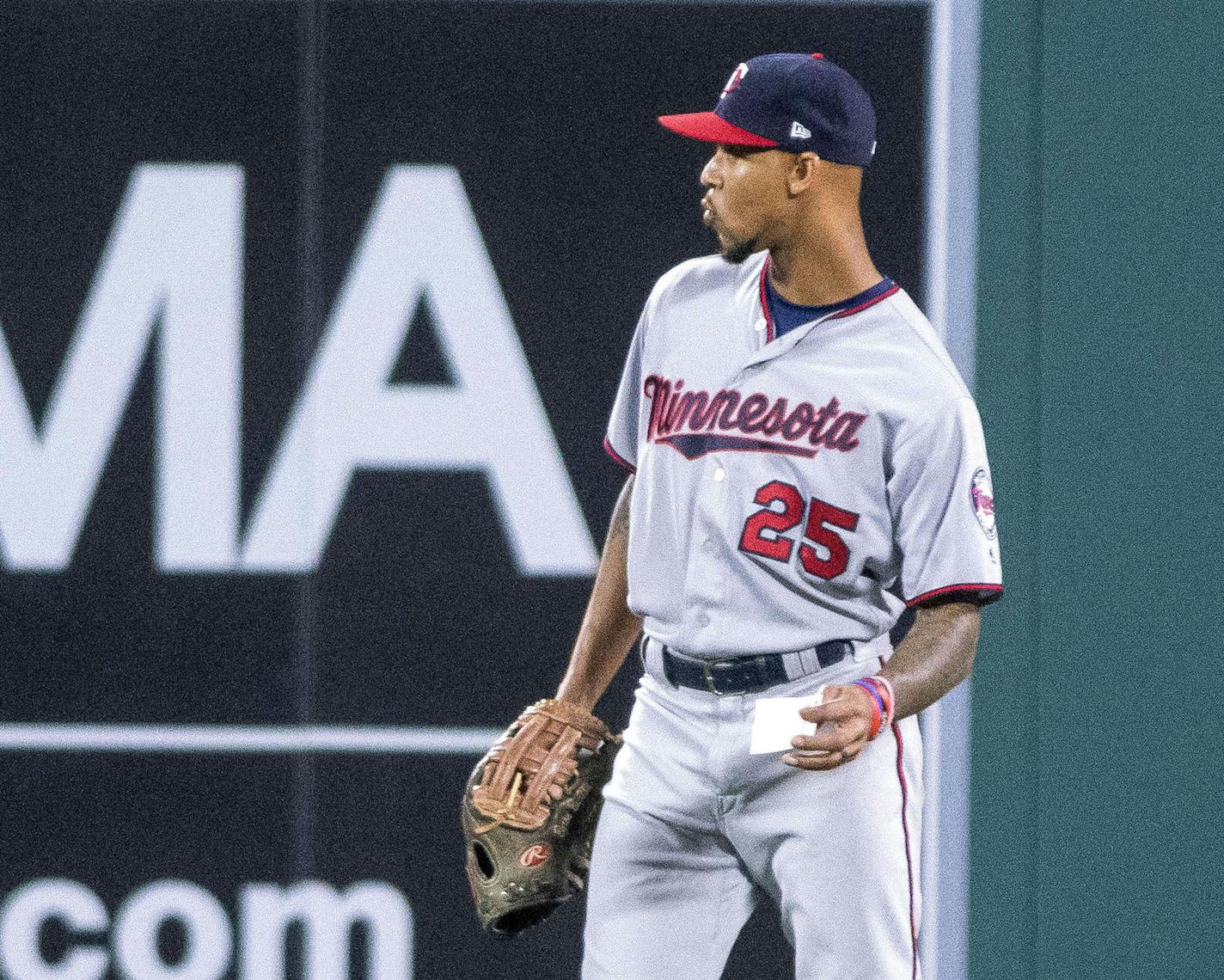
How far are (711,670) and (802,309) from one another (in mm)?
506

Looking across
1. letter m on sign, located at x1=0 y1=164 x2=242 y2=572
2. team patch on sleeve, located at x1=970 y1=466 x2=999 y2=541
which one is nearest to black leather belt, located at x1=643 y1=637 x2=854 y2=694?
team patch on sleeve, located at x1=970 y1=466 x2=999 y2=541

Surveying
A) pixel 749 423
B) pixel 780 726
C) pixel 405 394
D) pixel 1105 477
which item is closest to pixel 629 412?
pixel 749 423

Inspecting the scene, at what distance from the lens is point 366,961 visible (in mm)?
3174

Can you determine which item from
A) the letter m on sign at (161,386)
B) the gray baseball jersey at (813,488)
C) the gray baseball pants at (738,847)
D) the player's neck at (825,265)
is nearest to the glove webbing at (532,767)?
the gray baseball pants at (738,847)

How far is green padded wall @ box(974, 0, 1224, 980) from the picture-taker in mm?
2982

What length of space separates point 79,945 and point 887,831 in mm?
1771

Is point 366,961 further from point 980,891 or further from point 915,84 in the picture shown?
point 915,84

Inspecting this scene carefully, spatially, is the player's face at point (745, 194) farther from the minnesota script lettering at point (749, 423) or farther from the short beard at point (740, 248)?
the minnesota script lettering at point (749, 423)

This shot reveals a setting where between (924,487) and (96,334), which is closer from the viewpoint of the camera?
(924,487)

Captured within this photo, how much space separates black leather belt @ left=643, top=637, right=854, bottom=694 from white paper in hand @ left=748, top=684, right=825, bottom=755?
0.48ft

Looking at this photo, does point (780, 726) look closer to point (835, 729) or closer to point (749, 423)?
point (835, 729)

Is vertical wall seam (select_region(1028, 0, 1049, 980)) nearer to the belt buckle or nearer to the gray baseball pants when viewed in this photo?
the gray baseball pants

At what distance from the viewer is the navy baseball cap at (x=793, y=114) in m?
2.17

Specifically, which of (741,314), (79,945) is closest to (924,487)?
(741,314)
